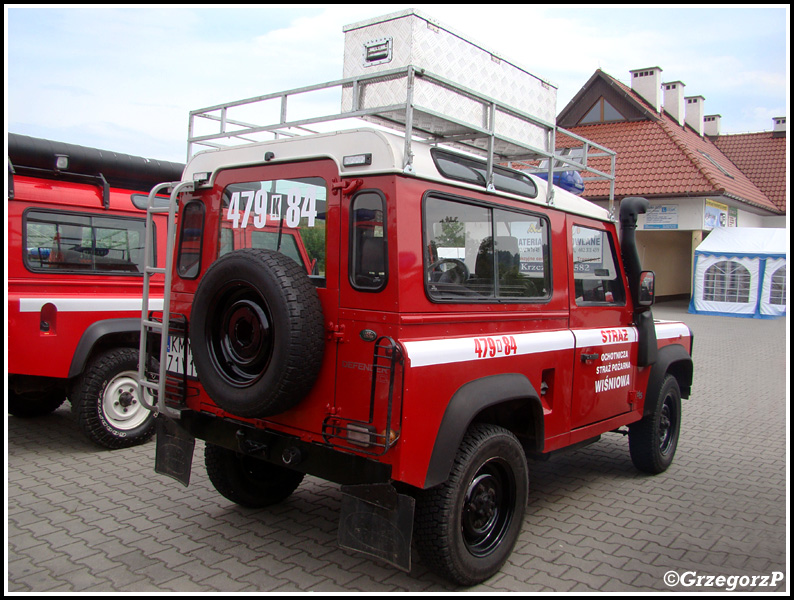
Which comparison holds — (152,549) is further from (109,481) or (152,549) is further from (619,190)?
(619,190)

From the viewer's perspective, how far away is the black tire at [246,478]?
13.9 feet

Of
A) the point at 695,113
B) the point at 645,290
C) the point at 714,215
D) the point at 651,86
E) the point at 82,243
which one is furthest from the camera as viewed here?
the point at 695,113

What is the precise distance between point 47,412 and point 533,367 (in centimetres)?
529

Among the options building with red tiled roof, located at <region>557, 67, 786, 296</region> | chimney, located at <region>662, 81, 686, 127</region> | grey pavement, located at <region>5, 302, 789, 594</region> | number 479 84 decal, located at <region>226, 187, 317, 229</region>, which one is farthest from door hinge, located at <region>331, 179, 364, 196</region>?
chimney, located at <region>662, 81, 686, 127</region>

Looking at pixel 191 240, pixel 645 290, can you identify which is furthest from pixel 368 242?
pixel 645 290

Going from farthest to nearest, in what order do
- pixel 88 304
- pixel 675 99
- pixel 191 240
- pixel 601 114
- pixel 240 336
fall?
pixel 675 99, pixel 601 114, pixel 88 304, pixel 191 240, pixel 240 336

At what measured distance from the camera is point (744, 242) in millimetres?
18859

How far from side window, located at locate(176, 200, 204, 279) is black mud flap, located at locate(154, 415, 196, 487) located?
0.93 meters

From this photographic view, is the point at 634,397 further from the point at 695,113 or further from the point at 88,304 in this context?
the point at 695,113

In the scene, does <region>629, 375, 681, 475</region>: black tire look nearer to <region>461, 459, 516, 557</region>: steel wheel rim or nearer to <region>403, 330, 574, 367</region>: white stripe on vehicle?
<region>403, 330, 574, 367</region>: white stripe on vehicle

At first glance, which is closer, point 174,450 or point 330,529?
point 174,450

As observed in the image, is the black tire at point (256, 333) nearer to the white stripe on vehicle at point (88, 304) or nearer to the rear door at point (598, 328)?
the rear door at point (598, 328)

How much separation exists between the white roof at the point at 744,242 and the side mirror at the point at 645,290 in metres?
15.6

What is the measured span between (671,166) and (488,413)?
59.8 ft
